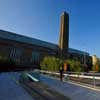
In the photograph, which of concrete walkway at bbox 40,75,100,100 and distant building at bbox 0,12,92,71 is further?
distant building at bbox 0,12,92,71

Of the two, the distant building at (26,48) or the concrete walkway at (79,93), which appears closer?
the concrete walkway at (79,93)

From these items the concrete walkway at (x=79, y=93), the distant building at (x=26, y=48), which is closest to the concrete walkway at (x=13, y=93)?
the concrete walkway at (x=79, y=93)

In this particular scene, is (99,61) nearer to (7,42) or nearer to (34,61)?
(34,61)

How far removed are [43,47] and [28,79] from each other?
152 ft

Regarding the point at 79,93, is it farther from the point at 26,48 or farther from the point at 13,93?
the point at 26,48

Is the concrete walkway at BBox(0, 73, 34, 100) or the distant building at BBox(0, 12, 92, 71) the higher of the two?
the distant building at BBox(0, 12, 92, 71)

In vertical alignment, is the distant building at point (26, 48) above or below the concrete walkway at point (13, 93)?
above

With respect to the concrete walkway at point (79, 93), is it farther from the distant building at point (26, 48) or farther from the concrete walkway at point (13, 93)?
the distant building at point (26, 48)

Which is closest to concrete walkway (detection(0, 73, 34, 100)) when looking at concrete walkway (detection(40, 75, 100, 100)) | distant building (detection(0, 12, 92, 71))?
concrete walkway (detection(40, 75, 100, 100))

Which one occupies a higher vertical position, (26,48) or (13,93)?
(26,48)

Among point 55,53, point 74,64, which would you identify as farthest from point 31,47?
point 74,64

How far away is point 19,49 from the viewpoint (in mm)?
50250

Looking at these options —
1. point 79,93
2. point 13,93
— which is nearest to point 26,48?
point 13,93

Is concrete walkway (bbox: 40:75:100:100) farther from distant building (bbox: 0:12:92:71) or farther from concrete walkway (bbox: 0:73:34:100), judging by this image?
distant building (bbox: 0:12:92:71)
